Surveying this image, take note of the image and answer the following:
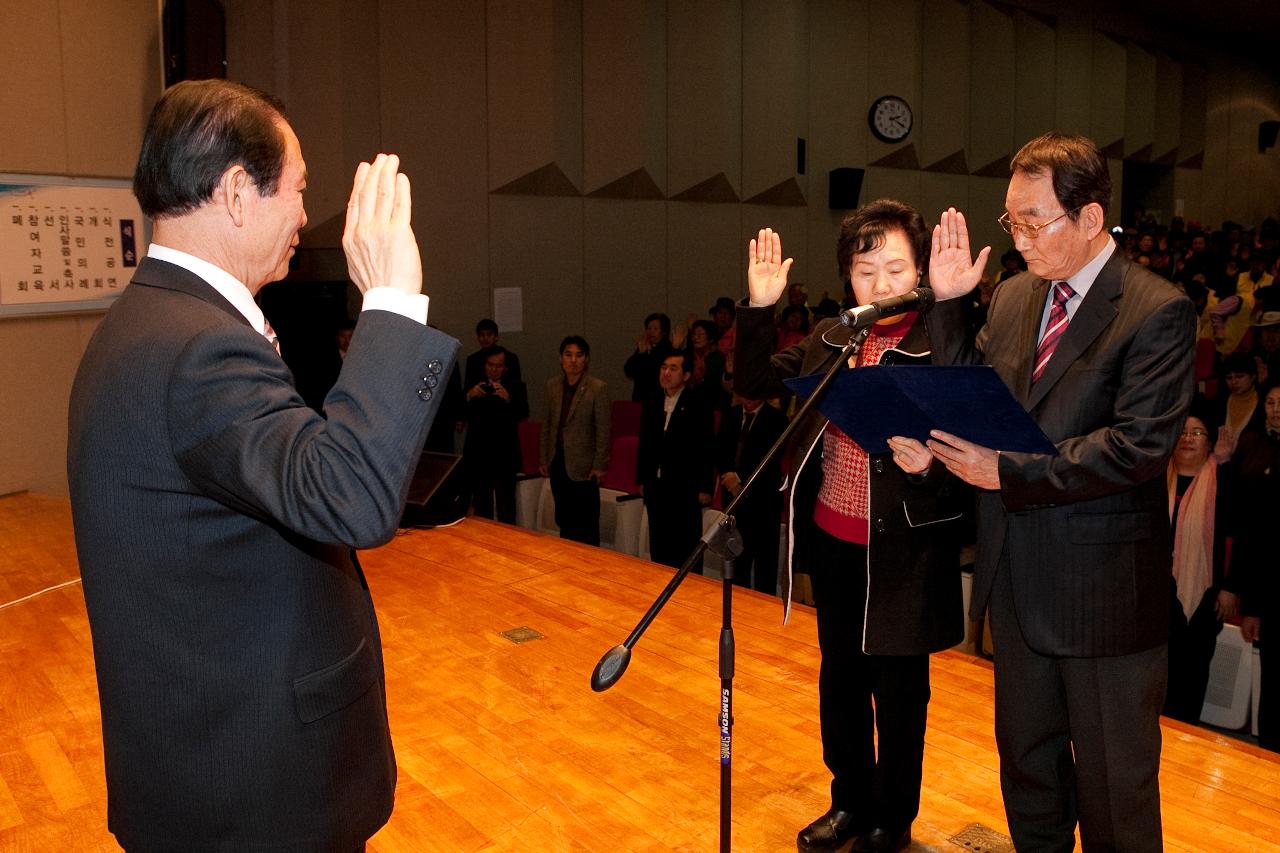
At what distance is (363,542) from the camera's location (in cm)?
103

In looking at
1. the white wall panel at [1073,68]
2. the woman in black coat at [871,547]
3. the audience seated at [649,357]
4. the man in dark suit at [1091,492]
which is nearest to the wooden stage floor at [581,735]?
the woman in black coat at [871,547]

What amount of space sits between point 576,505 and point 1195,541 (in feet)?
9.54

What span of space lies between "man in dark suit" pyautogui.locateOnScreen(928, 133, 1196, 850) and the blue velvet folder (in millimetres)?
68

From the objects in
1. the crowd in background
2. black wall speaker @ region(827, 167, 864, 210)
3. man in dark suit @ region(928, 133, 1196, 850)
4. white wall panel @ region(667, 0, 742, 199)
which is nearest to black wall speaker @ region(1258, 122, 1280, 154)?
the crowd in background

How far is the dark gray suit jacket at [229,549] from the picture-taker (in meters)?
1.02

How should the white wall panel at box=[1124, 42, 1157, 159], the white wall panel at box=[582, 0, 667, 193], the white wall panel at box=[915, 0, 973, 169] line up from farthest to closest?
the white wall panel at box=[1124, 42, 1157, 159], the white wall panel at box=[915, 0, 973, 169], the white wall panel at box=[582, 0, 667, 193]

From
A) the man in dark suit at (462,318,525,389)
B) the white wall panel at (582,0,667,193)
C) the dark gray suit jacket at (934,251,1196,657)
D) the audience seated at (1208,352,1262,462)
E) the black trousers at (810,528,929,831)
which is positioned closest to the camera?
the dark gray suit jacket at (934,251,1196,657)

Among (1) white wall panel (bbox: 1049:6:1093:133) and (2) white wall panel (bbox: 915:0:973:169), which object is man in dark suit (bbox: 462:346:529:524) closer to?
(2) white wall panel (bbox: 915:0:973:169)

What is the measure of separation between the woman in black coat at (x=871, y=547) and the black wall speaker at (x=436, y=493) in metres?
2.35

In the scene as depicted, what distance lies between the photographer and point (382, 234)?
110 cm

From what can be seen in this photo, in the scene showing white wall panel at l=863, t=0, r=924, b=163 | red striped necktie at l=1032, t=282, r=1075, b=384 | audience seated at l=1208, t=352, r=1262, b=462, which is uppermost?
white wall panel at l=863, t=0, r=924, b=163

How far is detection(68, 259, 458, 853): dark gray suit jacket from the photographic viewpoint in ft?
3.36

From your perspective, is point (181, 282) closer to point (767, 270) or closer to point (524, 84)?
point (767, 270)

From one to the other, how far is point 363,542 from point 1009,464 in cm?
111
